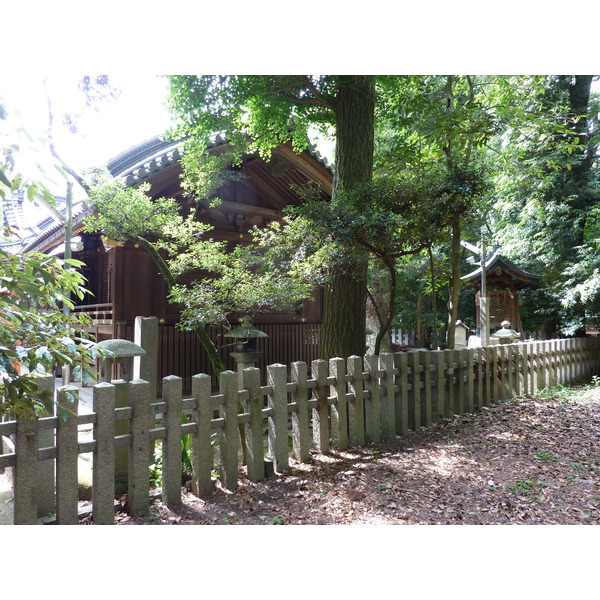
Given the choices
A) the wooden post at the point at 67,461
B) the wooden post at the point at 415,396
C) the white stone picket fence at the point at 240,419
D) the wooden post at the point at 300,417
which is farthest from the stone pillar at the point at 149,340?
the wooden post at the point at 415,396

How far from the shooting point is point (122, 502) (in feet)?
7.88

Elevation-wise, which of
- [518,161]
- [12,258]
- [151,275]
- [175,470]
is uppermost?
[518,161]

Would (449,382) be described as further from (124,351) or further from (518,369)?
(124,351)

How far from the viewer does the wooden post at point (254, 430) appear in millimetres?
2625

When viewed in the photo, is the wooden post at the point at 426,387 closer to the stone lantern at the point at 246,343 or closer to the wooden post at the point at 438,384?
the wooden post at the point at 438,384

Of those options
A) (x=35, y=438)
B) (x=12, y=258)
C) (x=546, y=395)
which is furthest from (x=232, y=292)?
(x=546, y=395)

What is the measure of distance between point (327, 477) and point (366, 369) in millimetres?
1055

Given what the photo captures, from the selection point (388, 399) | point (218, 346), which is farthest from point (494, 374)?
point (218, 346)

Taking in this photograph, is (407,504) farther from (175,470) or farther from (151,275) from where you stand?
(151,275)

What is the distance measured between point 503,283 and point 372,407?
6.85 m

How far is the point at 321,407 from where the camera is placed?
3.13 m

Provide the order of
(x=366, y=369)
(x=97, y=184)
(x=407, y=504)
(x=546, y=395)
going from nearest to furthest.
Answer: (x=407, y=504) < (x=366, y=369) < (x=97, y=184) < (x=546, y=395)

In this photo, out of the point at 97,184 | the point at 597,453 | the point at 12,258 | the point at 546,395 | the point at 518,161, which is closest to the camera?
the point at 12,258

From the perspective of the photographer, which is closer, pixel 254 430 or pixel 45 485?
pixel 45 485
